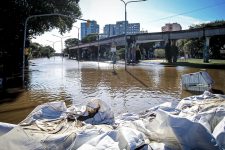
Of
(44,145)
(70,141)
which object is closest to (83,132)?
(70,141)

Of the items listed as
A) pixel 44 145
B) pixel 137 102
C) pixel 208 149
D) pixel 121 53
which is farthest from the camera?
pixel 121 53

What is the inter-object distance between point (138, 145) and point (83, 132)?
132cm

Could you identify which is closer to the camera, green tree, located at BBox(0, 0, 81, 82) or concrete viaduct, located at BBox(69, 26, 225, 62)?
green tree, located at BBox(0, 0, 81, 82)

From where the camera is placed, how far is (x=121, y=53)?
77.4 m

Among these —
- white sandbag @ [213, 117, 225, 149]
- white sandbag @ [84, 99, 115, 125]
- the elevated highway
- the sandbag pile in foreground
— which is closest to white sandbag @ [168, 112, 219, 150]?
the sandbag pile in foreground

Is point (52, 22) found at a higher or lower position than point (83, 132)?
higher

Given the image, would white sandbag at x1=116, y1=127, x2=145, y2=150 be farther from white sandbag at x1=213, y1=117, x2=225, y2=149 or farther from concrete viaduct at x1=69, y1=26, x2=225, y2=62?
concrete viaduct at x1=69, y1=26, x2=225, y2=62

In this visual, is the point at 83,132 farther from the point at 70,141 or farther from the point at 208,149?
the point at 208,149

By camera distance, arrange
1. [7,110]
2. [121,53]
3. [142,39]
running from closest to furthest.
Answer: [7,110], [142,39], [121,53]

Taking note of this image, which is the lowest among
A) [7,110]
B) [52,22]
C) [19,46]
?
[7,110]

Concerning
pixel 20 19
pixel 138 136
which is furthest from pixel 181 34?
pixel 138 136

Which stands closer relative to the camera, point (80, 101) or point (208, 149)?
point (208, 149)

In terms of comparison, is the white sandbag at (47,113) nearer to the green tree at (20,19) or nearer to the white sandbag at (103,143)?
the white sandbag at (103,143)

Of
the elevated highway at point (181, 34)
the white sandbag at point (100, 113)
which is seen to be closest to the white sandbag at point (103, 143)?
the white sandbag at point (100, 113)
